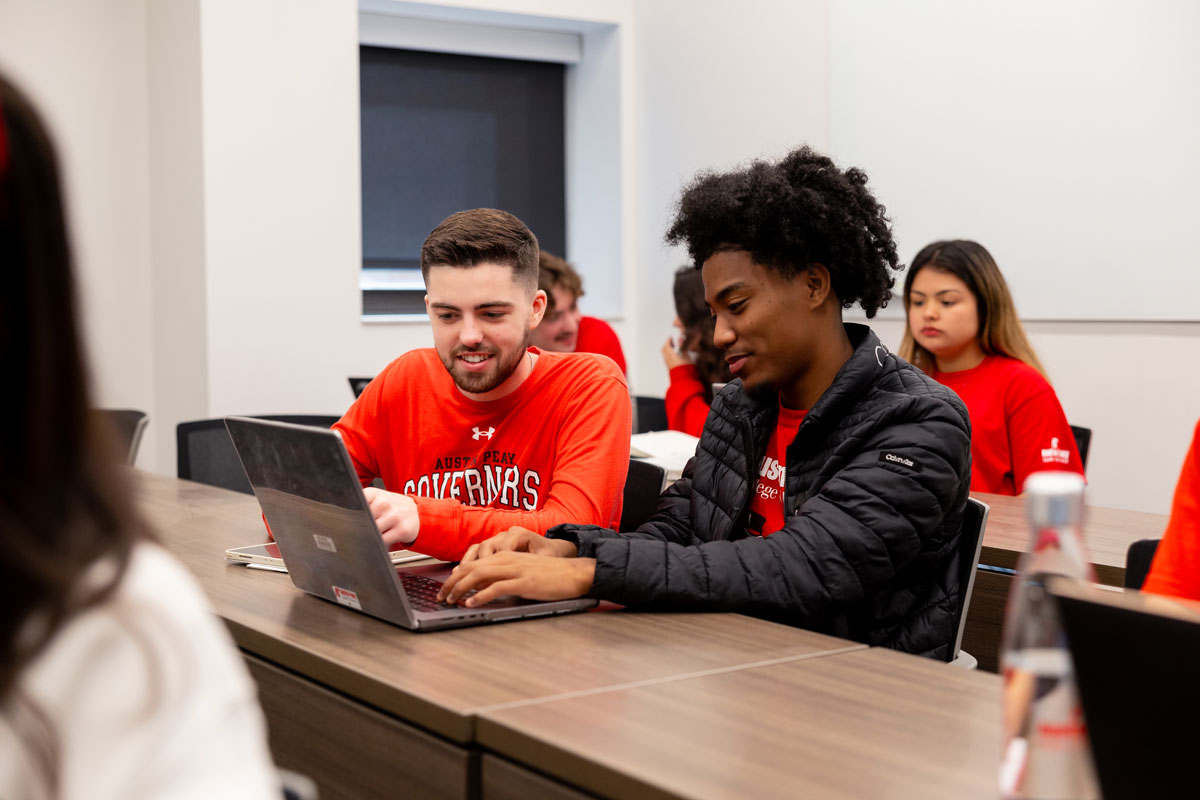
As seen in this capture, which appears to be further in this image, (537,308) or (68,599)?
(537,308)

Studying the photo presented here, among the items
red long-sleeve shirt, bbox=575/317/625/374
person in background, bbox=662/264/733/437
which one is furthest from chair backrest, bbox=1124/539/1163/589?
red long-sleeve shirt, bbox=575/317/625/374

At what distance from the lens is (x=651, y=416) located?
4207 millimetres

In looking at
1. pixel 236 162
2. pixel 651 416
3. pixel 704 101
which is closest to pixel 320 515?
pixel 651 416

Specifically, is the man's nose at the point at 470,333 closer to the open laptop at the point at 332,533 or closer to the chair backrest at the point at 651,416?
the open laptop at the point at 332,533

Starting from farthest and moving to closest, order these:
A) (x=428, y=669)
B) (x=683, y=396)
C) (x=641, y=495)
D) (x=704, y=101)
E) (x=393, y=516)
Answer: (x=704, y=101), (x=683, y=396), (x=641, y=495), (x=393, y=516), (x=428, y=669)

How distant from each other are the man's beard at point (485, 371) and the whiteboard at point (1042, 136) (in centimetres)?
220

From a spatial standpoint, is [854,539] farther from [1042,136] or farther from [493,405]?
[1042,136]

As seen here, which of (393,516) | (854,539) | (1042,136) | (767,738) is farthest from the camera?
(1042,136)

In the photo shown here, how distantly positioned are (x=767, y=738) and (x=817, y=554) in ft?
1.66

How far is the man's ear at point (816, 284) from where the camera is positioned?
180cm

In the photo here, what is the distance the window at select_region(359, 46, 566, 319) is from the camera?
16.3ft

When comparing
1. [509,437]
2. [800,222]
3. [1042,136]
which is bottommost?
[509,437]

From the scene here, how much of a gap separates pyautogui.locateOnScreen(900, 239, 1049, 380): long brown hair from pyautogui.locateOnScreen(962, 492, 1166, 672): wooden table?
2.71ft

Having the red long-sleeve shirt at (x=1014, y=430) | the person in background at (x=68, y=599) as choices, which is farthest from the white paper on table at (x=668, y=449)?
the person in background at (x=68, y=599)
